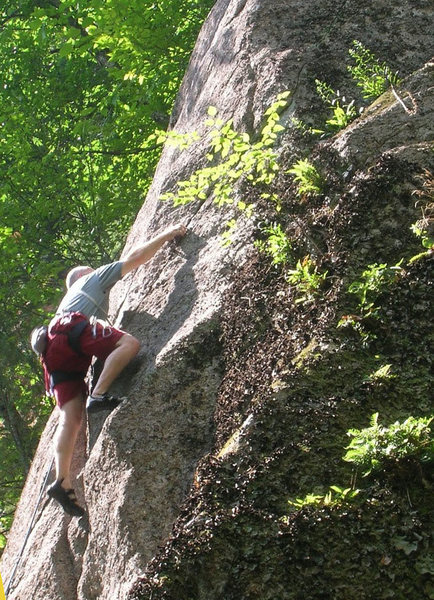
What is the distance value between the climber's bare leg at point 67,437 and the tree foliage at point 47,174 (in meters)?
6.38

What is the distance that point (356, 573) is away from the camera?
12.2ft

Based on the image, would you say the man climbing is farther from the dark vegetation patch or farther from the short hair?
the dark vegetation patch

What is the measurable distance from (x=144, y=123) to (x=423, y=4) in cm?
635

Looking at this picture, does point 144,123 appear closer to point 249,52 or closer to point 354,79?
point 249,52

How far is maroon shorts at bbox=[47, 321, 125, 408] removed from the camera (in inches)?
249

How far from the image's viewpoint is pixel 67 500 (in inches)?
229

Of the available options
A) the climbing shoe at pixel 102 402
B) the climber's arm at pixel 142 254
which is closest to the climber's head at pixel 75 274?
the climber's arm at pixel 142 254

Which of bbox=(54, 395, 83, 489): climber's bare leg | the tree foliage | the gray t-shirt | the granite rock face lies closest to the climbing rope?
the granite rock face

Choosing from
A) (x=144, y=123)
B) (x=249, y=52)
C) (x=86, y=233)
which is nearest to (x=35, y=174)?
(x=86, y=233)

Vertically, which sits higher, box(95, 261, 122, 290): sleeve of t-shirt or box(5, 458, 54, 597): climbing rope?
box(95, 261, 122, 290): sleeve of t-shirt

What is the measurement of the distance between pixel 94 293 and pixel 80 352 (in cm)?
61

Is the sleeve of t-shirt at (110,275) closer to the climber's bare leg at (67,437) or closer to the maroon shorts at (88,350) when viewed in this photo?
the maroon shorts at (88,350)

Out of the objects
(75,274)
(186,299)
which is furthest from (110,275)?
(186,299)

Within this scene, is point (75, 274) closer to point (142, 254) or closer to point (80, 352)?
point (142, 254)
